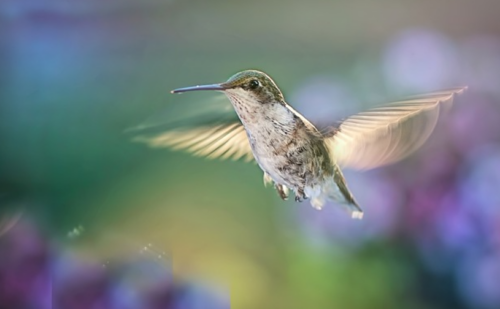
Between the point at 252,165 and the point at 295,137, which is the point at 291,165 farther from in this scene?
the point at 252,165

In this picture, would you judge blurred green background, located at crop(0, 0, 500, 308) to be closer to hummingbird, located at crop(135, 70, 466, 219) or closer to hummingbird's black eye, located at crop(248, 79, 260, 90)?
hummingbird, located at crop(135, 70, 466, 219)

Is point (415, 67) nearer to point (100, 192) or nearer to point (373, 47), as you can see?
point (373, 47)

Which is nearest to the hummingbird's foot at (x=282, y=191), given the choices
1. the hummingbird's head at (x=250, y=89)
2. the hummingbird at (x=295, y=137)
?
the hummingbird at (x=295, y=137)

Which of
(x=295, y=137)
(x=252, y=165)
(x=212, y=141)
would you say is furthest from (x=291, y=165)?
(x=252, y=165)

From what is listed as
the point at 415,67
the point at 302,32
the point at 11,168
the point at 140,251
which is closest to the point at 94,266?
the point at 140,251

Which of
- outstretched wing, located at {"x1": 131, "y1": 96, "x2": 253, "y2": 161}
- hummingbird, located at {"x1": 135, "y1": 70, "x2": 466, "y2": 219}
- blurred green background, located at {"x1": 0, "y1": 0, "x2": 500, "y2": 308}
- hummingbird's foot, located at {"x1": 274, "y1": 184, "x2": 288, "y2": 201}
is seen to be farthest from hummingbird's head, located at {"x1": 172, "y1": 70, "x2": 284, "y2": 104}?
blurred green background, located at {"x1": 0, "y1": 0, "x2": 500, "y2": 308}

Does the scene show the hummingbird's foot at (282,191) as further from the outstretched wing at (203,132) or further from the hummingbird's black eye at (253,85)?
the hummingbird's black eye at (253,85)
